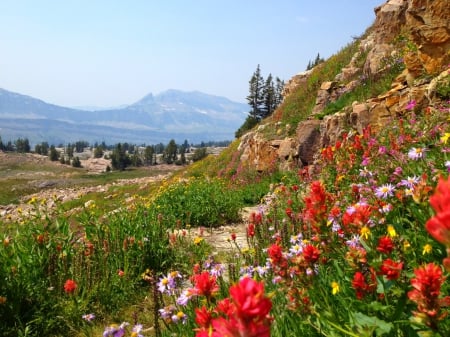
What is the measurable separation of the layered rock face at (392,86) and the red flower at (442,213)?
924cm

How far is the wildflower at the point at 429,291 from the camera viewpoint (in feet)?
4.53

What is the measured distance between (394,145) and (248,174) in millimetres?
13949

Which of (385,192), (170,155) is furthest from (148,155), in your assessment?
(385,192)

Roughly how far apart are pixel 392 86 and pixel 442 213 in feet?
39.5

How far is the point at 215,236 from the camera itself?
9.30 metres

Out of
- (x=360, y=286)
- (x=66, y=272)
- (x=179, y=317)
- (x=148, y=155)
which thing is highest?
(x=360, y=286)

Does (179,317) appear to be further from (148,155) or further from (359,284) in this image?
(148,155)

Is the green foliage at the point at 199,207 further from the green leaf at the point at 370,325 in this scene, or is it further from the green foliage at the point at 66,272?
the green leaf at the point at 370,325

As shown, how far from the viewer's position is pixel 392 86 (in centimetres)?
1183

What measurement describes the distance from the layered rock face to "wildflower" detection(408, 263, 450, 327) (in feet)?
28.7

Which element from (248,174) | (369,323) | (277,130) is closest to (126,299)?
(369,323)

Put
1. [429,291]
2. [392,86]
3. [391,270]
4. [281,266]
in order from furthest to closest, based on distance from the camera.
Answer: [392,86], [281,266], [391,270], [429,291]

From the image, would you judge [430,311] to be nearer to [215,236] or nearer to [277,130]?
[215,236]

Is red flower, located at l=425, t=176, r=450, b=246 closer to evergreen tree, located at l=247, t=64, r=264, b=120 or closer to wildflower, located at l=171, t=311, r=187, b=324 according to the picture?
wildflower, located at l=171, t=311, r=187, b=324
